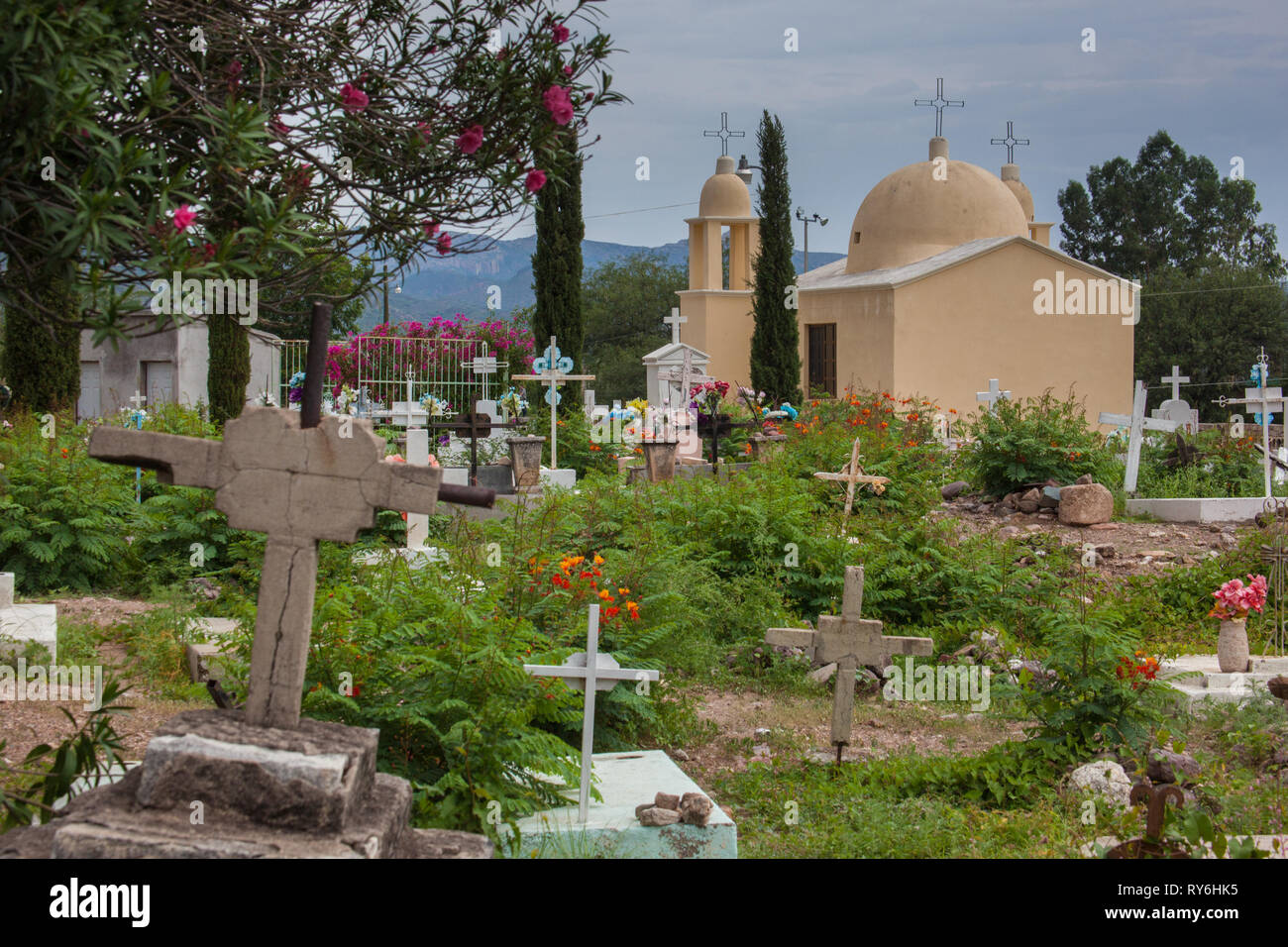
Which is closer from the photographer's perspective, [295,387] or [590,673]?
[590,673]

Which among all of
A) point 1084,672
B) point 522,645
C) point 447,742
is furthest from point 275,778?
point 1084,672

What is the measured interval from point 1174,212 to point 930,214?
2783 cm

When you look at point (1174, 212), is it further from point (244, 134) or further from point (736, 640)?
point (244, 134)

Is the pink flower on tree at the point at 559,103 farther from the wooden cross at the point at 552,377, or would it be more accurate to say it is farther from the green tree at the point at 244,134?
the wooden cross at the point at 552,377

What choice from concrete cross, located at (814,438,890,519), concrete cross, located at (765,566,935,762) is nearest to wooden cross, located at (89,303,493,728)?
concrete cross, located at (765,566,935,762)

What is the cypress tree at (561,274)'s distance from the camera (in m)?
21.1

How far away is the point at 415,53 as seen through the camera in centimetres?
487

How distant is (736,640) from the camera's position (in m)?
8.75

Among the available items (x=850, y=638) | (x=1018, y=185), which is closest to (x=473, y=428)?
(x=850, y=638)

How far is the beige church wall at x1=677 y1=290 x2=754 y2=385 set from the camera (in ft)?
101

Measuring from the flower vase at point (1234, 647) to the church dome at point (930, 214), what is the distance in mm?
19655

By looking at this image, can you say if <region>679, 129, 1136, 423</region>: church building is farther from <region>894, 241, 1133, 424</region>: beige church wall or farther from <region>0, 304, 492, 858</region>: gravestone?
<region>0, 304, 492, 858</region>: gravestone

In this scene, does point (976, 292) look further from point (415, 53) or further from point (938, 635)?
point (415, 53)

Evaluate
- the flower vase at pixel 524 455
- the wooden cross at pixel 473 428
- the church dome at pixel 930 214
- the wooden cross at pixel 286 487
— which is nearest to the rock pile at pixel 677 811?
the wooden cross at pixel 286 487
